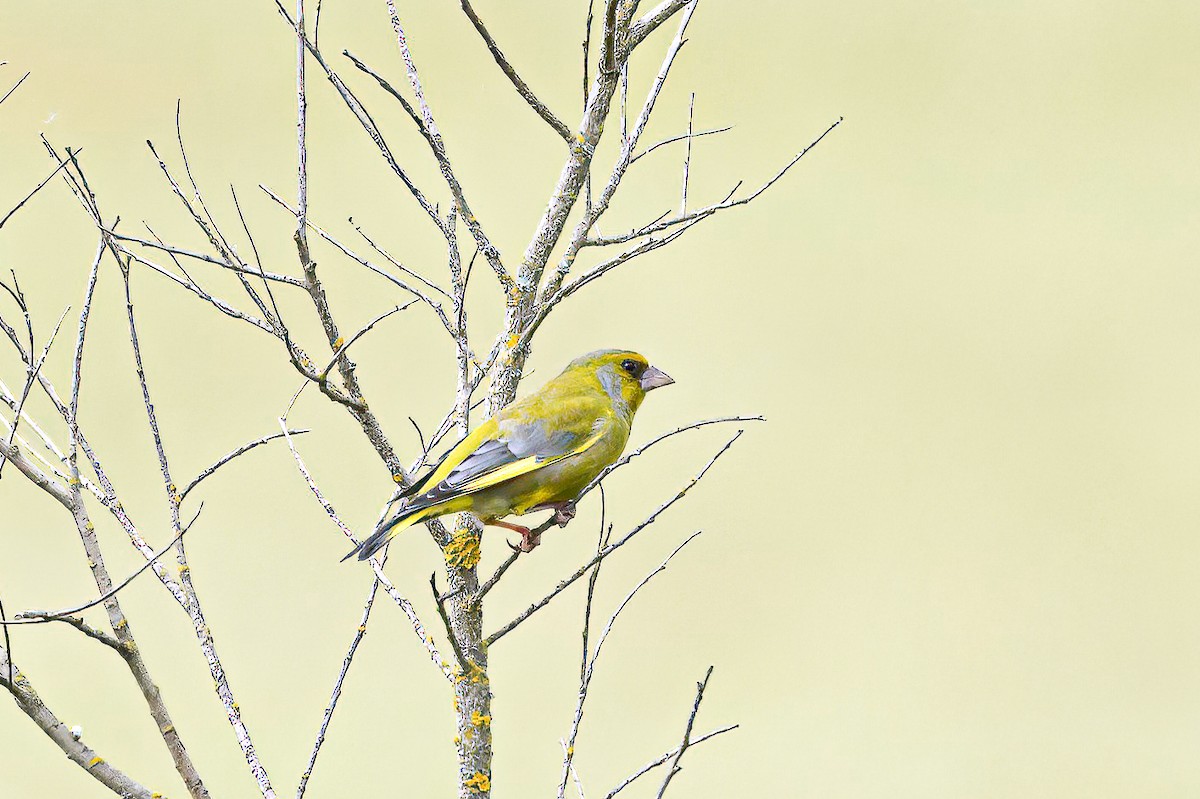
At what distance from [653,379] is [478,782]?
0.83 m

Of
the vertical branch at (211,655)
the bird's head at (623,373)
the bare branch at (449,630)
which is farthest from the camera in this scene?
the bird's head at (623,373)

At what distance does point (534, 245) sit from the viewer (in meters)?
1.59

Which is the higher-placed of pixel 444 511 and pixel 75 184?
pixel 75 184

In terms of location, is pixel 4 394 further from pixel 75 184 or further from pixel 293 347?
pixel 293 347

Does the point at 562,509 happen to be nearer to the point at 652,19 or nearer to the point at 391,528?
the point at 391,528

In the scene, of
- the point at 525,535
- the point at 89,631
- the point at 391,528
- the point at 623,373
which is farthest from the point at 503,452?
the point at 89,631

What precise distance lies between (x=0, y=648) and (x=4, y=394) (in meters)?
0.33

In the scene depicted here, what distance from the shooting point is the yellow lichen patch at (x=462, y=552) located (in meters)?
1.48

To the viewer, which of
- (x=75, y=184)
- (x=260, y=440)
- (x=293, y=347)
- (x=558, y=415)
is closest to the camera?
(x=293, y=347)

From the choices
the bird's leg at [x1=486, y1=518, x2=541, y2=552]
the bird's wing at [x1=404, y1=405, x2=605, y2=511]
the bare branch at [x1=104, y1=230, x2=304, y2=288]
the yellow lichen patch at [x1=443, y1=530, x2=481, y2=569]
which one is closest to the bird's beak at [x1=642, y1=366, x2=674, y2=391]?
the bird's wing at [x1=404, y1=405, x2=605, y2=511]

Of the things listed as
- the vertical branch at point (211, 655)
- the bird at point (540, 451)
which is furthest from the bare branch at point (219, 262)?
the bird at point (540, 451)

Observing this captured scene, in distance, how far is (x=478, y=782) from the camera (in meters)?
1.44

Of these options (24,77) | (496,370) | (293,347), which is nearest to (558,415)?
(496,370)

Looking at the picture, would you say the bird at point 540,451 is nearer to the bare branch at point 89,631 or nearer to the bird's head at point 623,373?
the bird's head at point 623,373
